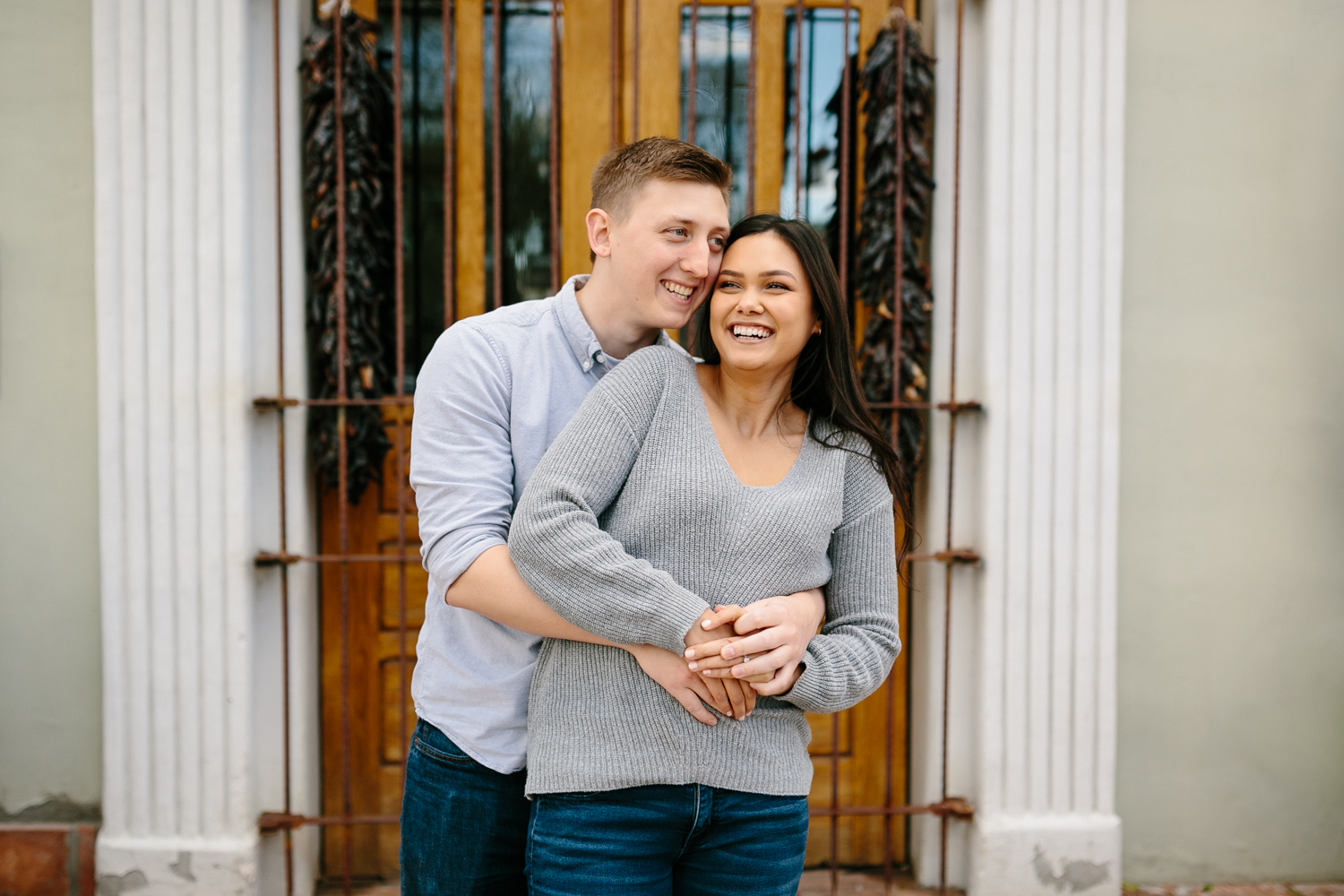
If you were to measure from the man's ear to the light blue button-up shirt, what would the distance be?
82 millimetres

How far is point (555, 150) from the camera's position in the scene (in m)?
2.61

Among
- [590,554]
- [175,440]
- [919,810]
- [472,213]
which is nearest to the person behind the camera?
[590,554]

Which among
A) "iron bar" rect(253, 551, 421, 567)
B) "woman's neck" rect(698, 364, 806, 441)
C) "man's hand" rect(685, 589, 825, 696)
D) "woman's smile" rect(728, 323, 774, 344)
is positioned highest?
"woman's smile" rect(728, 323, 774, 344)

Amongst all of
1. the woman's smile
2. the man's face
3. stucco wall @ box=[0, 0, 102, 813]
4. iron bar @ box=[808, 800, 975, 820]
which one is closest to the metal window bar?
iron bar @ box=[808, 800, 975, 820]

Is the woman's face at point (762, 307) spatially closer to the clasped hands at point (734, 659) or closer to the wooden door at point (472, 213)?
the clasped hands at point (734, 659)

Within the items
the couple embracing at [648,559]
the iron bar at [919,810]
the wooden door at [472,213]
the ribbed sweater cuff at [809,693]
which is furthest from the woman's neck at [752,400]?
the iron bar at [919,810]

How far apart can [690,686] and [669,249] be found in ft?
2.27

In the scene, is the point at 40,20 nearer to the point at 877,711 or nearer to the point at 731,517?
the point at 731,517

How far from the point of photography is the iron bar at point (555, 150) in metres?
2.62

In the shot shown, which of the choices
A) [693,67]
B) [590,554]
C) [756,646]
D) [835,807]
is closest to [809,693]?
[756,646]

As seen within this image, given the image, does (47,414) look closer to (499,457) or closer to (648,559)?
(499,457)

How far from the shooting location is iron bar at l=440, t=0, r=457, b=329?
2588 millimetres

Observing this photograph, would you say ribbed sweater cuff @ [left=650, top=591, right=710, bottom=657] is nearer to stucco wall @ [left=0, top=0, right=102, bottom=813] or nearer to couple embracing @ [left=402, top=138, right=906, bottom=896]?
couple embracing @ [left=402, top=138, right=906, bottom=896]

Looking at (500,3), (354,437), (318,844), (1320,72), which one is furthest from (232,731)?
(1320,72)
